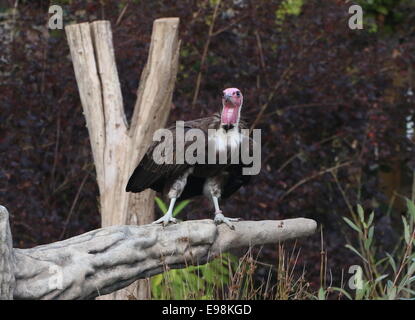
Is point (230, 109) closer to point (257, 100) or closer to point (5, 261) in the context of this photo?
point (5, 261)

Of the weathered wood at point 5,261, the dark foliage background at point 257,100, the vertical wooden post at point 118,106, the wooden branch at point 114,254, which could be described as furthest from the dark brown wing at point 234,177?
the weathered wood at point 5,261

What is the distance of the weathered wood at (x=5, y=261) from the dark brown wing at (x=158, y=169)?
1300 millimetres

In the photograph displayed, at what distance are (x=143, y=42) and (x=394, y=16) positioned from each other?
273 centimetres

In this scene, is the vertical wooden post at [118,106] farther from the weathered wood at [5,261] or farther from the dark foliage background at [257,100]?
the weathered wood at [5,261]

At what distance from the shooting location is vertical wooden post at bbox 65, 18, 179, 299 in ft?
17.4

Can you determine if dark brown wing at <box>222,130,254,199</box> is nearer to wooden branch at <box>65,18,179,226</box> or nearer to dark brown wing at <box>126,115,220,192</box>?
dark brown wing at <box>126,115,220,192</box>

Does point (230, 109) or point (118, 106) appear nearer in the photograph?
point (230, 109)

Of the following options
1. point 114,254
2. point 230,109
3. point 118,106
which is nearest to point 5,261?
point 114,254

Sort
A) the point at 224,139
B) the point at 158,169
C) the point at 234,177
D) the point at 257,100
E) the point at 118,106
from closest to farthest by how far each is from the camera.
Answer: the point at 224,139 → the point at 158,169 → the point at 234,177 → the point at 118,106 → the point at 257,100

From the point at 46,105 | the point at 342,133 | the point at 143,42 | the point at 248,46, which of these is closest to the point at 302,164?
the point at 342,133

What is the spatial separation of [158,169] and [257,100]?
2171 millimetres

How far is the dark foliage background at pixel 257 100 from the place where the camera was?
6320 mm

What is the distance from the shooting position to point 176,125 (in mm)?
4559

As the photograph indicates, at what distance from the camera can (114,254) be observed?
384 cm
